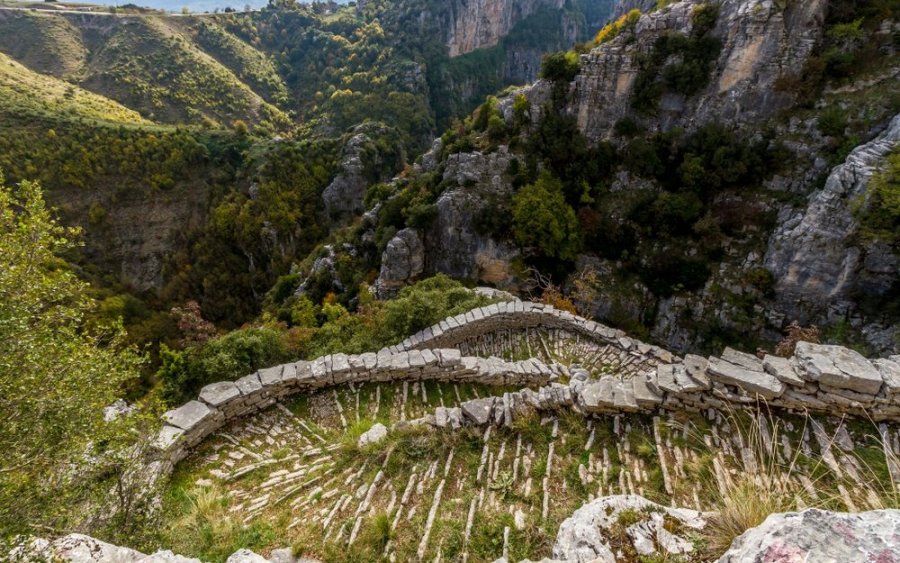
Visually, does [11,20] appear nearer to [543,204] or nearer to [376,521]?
[543,204]

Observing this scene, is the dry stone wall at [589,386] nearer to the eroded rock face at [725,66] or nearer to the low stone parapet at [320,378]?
the low stone parapet at [320,378]

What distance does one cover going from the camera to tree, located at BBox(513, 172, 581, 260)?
22.7 metres

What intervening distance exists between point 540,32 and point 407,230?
103 m

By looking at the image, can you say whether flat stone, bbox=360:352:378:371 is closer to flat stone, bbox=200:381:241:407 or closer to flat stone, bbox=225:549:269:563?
flat stone, bbox=200:381:241:407

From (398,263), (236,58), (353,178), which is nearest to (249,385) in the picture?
(398,263)

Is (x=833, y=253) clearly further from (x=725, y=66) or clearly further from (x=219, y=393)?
(x=219, y=393)

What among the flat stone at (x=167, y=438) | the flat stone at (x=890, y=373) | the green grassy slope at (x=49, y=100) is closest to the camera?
the flat stone at (x=890, y=373)

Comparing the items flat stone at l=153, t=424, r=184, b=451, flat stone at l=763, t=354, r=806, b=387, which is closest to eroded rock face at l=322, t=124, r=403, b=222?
flat stone at l=153, t=424, r=184, b=451

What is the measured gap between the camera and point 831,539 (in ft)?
6.96

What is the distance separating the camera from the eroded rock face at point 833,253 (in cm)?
1530

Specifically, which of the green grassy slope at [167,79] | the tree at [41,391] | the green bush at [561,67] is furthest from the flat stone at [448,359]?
the green grassy slope at [167,79]

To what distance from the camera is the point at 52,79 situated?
53375 mm

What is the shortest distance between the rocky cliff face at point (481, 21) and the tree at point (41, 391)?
332 ft

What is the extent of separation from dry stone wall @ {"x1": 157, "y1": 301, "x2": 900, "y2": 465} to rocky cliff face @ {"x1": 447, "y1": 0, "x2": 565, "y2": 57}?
98737 millimetres
